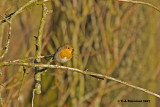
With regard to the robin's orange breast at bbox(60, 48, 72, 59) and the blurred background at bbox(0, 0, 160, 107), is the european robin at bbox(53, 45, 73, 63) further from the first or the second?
the blurred background at bbox(0, 0, 160, 107)

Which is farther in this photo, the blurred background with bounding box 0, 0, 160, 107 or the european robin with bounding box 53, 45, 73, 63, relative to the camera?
the blurred background with bounding box 0, 0, 160, 107

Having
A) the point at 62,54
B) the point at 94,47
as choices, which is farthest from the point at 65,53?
the point at 94,47

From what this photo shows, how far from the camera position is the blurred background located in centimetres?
372

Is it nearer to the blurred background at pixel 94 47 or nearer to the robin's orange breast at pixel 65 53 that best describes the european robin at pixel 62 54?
the robin's orange breast at pixel 65 53

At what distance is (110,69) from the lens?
3.73 m

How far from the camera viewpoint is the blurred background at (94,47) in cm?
372

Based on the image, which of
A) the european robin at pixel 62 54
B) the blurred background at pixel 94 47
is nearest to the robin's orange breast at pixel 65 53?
the european robin at pixel 62 54

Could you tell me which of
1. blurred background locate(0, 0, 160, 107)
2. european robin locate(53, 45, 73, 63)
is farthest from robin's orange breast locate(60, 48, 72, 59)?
blurred background locate(0, 0, 160, 107)

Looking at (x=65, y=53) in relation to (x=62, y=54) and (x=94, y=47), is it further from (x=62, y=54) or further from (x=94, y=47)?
(x=94, y=47)

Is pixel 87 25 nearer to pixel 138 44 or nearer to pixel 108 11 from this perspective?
pixel 108 11

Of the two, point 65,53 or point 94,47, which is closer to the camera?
point 65,53

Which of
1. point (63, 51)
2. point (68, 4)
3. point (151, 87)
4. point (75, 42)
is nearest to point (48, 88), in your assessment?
point (75, 42)

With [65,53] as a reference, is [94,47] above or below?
above

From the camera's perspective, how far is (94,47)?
427 centimetres
